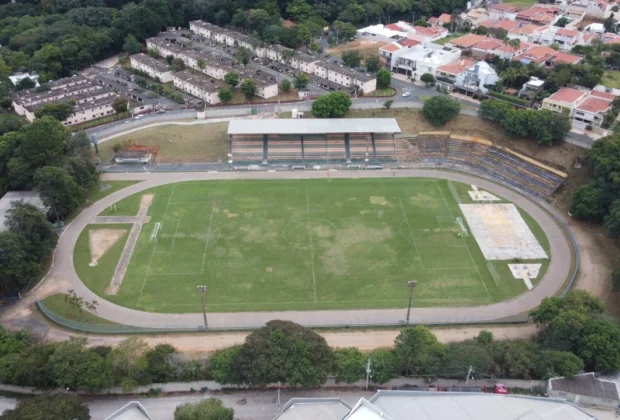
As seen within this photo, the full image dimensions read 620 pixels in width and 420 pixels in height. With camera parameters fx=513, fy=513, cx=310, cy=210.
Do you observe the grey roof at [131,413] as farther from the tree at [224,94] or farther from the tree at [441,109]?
the tree at [441,109]

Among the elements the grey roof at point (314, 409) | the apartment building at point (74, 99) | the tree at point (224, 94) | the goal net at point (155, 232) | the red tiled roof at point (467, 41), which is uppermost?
the red tiled roof at point (467, 41)

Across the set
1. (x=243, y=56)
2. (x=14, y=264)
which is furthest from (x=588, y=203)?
(x=243, y=56)

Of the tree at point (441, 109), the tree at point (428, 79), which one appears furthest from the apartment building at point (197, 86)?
the tree at point (428, 79)

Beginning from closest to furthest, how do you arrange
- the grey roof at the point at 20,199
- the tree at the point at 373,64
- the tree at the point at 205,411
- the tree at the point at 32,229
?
1. the tree at the point at 205,411
2. the tree at the point at 32,229
3. the grey roof at the point at 20,199
4. the tree at the point at 373,64

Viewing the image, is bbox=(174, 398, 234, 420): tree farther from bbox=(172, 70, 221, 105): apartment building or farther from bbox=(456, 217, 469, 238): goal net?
bbox=(172, 70, 221, 105): apartment building

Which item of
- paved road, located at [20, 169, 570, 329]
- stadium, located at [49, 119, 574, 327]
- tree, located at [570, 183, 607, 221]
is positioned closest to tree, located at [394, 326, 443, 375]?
paved road, located at [20, 169, 570, 329]

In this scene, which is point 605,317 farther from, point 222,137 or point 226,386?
point 222,137

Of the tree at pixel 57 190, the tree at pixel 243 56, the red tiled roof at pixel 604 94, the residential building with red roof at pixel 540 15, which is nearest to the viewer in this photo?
the tree at pixel 57 190

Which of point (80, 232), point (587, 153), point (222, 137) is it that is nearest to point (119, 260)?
point (80, 232)
